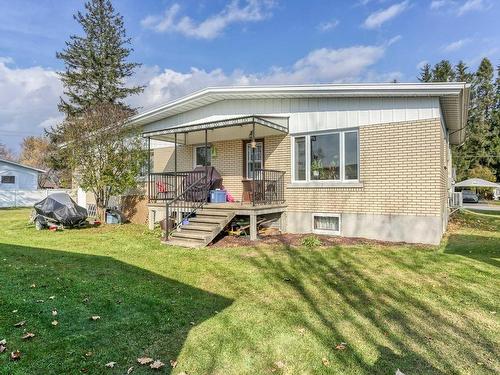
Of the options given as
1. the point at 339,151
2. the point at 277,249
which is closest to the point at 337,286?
the point at 277,249

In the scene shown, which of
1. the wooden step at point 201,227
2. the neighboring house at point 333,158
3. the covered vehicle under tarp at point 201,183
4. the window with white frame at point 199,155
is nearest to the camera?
the neighboring house at point 333,158

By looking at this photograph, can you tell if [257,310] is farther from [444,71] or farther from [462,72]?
[462,72]

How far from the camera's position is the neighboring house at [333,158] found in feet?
26.1

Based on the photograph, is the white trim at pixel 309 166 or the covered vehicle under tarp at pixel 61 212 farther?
the covered vehicle under tarp at pixel 61 212

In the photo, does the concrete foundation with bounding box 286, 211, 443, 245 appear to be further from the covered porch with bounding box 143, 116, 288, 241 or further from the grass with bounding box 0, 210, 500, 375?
the covered porch with bounding box 143, 116, 288, 241

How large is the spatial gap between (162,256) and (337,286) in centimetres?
380

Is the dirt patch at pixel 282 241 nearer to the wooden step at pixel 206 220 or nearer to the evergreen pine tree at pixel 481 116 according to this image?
the wooden step at pixel 206 220

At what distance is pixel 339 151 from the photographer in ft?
30.2

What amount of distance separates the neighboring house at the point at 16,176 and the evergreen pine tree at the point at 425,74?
48551 mm

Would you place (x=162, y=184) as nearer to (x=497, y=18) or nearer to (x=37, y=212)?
(x=37, y=212)

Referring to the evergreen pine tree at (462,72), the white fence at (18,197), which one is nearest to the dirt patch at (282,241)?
the white fence at (18,197)

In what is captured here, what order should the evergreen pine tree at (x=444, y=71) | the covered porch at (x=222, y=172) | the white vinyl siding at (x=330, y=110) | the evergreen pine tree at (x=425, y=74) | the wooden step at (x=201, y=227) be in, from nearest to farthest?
1. the white vinyl siding at (x=330, y=110)
2. the wooden step at (x=201, y=227)
3. the covered porch at (x=222, y=172)
4. the evergreen pine tree at (x=444, y=71)
5. the evergreen pine tree at (x=425, y=74)

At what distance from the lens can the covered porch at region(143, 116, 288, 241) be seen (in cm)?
909

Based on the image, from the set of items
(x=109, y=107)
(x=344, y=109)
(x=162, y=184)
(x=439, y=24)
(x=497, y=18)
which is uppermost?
(x=439, y=24)
